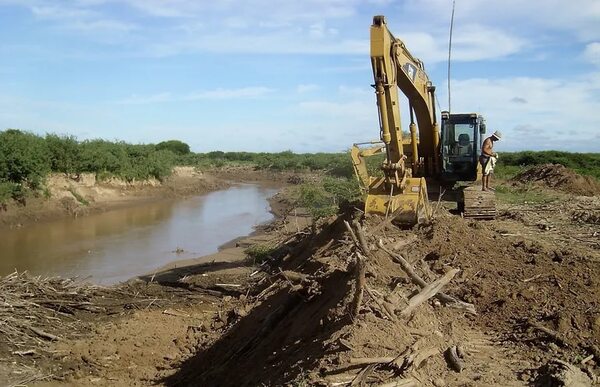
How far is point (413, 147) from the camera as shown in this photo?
44.8ft

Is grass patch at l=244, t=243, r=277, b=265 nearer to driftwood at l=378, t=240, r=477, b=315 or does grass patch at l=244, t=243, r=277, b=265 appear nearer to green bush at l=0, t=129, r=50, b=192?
driftwood at l=378, t=240, r=477, b=315

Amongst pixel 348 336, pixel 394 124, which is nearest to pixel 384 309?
pixel 348 336

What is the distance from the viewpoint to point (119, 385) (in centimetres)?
838

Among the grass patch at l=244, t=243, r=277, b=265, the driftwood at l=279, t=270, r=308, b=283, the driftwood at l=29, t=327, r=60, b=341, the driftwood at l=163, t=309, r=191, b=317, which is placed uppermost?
the driftwood at l=279, t=270, r=308, b=283

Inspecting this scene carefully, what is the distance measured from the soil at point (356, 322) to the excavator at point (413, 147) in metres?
0.63

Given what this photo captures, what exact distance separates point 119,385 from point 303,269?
11.4 feet

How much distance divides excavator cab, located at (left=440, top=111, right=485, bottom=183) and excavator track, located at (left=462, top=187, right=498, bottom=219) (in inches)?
16.6

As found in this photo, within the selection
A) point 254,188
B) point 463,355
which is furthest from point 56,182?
point 463,355

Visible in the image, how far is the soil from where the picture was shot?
19.2ft

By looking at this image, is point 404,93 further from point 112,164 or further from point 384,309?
point 112,164

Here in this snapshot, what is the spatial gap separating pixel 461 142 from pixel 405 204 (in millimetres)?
3300

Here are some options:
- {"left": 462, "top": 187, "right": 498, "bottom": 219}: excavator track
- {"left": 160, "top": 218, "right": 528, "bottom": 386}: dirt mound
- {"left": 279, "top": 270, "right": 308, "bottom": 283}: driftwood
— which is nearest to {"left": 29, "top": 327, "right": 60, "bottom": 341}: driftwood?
{"left": 160, "top": 218, "right": 528, "bottom": 386}: dirt mound

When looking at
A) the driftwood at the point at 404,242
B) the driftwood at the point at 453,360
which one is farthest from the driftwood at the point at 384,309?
the driftwood at the point at 404,242

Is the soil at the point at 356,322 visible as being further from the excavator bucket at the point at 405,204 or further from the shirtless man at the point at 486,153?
the shirtless man at the point at 486,153
